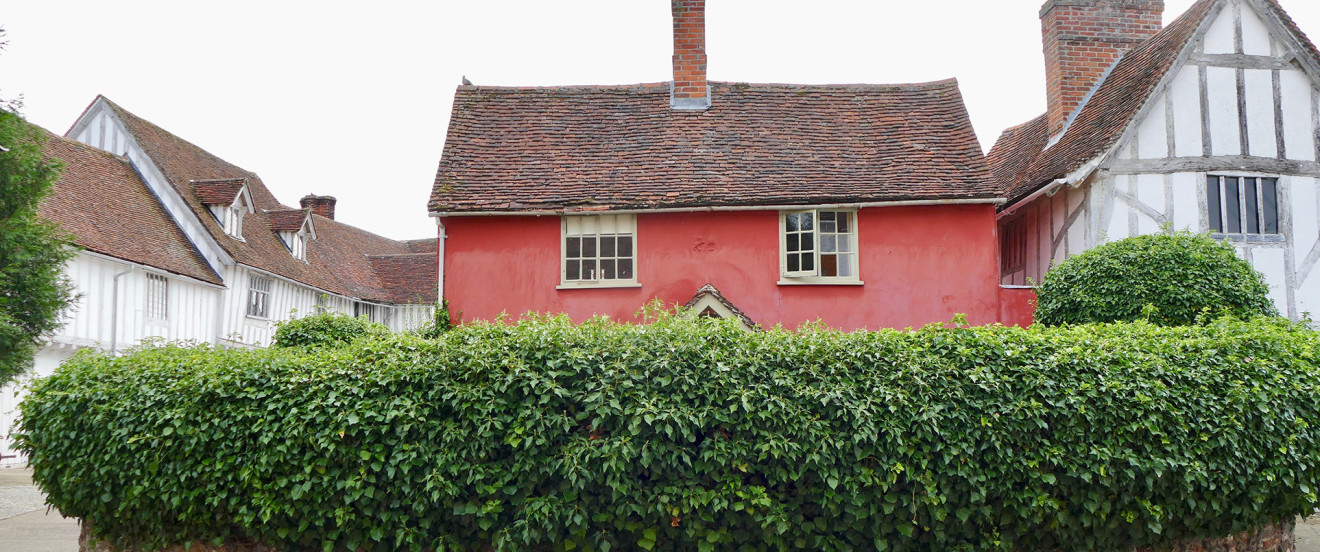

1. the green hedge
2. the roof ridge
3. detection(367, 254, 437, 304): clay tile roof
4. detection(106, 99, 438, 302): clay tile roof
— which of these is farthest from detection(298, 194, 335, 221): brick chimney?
the green hedge

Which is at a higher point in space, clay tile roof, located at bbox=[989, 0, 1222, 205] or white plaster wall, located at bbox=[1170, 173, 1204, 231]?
clay tile roof, located at bbox=[989, 0, 1222, 205]

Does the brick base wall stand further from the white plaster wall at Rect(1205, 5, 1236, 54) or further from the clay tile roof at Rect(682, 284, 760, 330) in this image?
the white plaster wall at Rect(1205, 5, 1236, 54)

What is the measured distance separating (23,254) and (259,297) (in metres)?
15.5

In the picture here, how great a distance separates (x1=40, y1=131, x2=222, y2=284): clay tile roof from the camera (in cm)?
2061

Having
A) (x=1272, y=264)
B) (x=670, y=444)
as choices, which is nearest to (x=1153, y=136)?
(x=1272, y=264)

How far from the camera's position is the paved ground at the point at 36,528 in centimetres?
963

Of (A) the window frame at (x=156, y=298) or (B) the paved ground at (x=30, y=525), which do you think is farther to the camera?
(A) the window frame at (x=156, y=298)

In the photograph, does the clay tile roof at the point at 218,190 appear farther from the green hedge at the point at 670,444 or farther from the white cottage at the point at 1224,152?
the white cottage at the point at 1224,152

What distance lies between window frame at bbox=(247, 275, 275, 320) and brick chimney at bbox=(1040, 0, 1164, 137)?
22203mm

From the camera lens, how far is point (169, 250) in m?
23.5

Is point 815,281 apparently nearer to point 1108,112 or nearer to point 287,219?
point 1108,112

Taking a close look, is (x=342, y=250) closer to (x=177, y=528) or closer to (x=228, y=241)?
(x=228, y=241)

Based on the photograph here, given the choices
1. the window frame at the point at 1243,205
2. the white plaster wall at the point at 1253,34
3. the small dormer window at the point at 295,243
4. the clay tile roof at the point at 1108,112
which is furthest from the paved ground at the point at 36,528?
the small dormer window at the point at 295,243

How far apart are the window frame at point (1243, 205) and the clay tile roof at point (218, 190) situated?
24162mm
